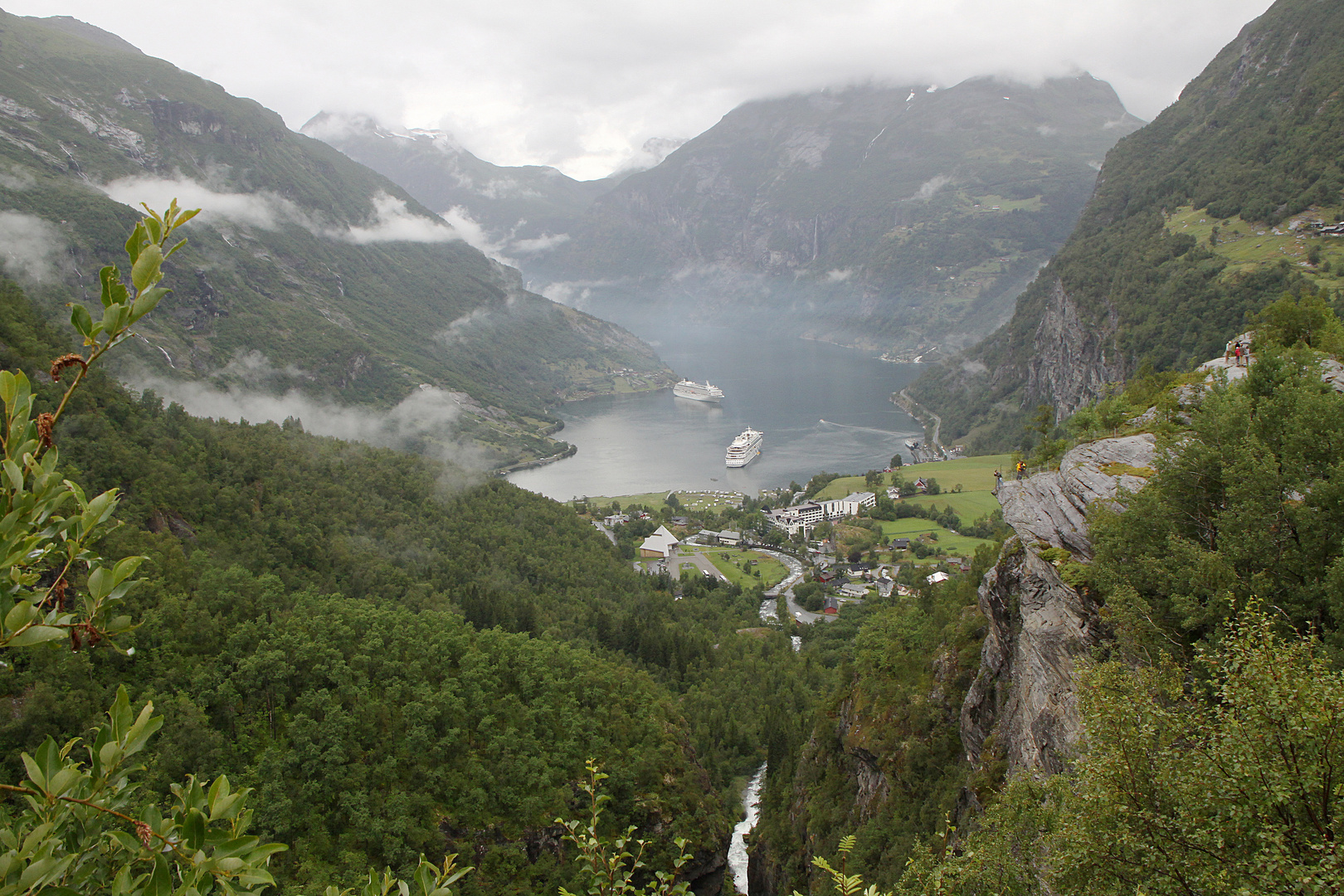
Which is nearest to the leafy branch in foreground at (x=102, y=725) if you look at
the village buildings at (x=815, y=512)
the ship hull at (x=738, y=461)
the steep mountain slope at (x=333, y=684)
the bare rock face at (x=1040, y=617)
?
the steep mountain slope at (x=333, y=684)

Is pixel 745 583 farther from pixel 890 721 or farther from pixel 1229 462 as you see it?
pixel 1229 462

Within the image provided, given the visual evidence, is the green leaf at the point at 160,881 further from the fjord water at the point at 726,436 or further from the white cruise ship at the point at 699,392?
the white cruise ship at the point at 699,392

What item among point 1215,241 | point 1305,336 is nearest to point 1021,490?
point 1305,336

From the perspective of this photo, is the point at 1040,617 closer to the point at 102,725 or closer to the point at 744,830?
the point at 102,725

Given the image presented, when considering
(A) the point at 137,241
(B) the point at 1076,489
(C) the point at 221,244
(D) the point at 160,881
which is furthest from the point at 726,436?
(D) the point at 160,881

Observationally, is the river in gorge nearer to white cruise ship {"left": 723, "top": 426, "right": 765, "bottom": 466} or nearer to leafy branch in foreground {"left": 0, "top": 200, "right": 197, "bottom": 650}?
leafy branch in foreground {"left": 0, "top": 200, "right": 197, "bottom": 650}

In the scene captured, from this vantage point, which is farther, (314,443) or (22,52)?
(22,52)

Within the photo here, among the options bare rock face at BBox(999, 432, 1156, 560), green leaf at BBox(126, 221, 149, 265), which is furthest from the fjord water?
green leaf at BBox(126, 221, 149, 265)
